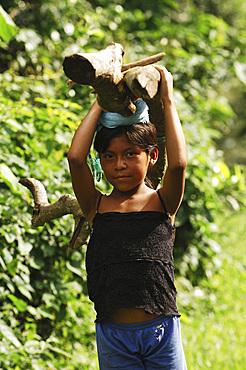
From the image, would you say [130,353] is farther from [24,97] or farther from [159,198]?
[24,97]

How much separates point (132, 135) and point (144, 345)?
2.42 feet

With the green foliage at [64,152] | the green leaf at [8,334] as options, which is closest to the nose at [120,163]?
the green foliage at [64,152]

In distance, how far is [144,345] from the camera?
186cm

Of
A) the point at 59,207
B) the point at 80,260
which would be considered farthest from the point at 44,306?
the point at 59,207

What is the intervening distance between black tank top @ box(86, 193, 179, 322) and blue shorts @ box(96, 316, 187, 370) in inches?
2.0

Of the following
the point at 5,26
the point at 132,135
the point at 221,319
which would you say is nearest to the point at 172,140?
the point at 132,135

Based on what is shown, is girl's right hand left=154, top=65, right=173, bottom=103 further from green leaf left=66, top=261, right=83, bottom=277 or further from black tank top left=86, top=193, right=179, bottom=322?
green leaf left=66, top=261, right=83, bottom=277

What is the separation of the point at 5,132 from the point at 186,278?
2757 millimetres

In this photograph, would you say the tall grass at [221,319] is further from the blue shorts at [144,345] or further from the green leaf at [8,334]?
the blue shorts at [144,345]

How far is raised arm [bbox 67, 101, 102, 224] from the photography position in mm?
1941

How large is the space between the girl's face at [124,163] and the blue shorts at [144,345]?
0.49 meters

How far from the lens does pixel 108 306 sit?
6.16 ft

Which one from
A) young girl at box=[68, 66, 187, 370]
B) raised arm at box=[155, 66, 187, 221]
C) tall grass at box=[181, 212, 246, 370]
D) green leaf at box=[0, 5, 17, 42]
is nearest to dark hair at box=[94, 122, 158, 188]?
young girl at box=[68, 66, 187, 370]

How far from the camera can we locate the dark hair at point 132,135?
1.93 meters
